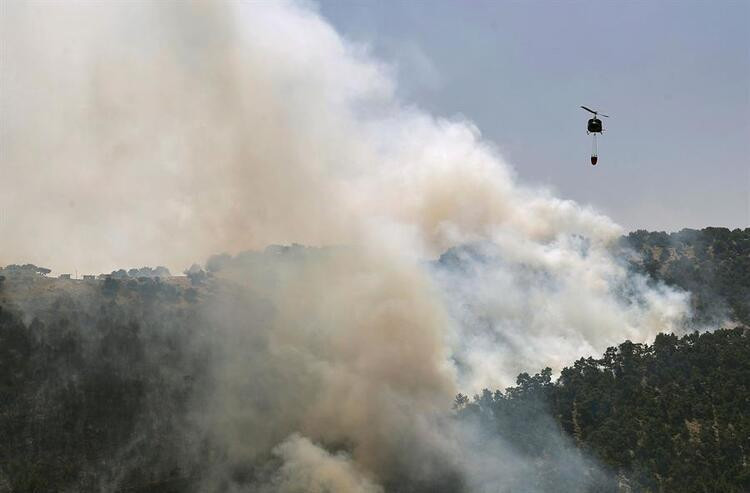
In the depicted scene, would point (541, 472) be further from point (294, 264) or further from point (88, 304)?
point (88, 304)

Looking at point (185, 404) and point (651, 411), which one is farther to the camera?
point (185, 404)

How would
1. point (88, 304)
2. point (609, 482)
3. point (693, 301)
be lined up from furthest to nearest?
point (693, 301) → point (88, 304) → point (609, 482)

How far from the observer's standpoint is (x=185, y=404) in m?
162

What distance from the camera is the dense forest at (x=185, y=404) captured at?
134 meters

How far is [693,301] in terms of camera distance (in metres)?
197

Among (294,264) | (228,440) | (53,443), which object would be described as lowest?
(53,443)

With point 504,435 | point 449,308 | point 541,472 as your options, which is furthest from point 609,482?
point 449,308

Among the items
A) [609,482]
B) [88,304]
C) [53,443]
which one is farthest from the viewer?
[88,304]

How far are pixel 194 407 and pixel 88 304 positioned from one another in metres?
32.7

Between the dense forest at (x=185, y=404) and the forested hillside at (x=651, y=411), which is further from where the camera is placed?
the dense forest at (x=185, y=404)

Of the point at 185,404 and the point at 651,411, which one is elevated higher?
the point at 651,411

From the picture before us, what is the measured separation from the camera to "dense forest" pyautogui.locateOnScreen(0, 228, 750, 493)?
13400 centimetres

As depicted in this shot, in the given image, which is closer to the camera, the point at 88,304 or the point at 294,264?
the point at 88,304

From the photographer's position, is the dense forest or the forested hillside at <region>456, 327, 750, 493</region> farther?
the dense forest
